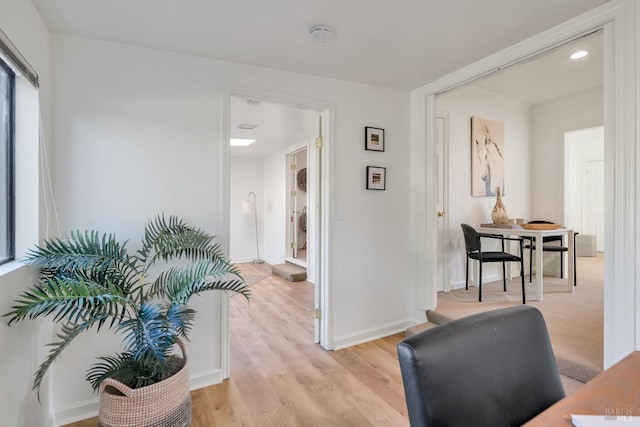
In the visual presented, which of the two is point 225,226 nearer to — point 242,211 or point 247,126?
point 247,126

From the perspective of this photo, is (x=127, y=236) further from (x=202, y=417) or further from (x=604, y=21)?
(x=604, y=21)

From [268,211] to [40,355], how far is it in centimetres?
524

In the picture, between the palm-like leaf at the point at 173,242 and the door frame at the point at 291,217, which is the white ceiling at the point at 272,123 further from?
the palm-like leaf at the point at 173,242

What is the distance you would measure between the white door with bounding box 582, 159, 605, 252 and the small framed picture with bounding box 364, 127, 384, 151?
573 cm

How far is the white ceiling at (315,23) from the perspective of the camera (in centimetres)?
171

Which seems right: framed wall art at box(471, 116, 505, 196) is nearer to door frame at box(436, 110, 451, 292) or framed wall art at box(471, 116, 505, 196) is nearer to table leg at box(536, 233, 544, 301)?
door frame at box(436, 110, 451, 292)

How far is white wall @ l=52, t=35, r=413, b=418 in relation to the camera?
1.94 meters

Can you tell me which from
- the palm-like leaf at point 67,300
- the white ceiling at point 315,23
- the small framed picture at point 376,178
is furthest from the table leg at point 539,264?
the palm-like leaf at point 67,300

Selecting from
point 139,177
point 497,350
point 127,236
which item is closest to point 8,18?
point 139,177

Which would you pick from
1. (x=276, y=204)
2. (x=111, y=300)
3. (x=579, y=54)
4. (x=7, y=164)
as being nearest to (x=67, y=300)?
(x=111, y=300)

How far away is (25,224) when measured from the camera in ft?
5.33

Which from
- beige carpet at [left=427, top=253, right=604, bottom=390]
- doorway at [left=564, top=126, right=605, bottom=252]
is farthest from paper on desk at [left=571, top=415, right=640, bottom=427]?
doorway at [left=564, top=126, right=605, bottom=252]

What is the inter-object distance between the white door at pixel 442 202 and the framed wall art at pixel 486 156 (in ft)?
1.54

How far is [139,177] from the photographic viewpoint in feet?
6.87
